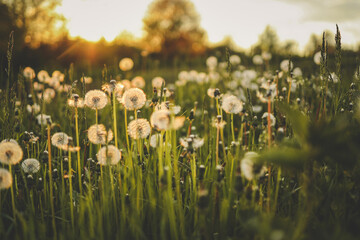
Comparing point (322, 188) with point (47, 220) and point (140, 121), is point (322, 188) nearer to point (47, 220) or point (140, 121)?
point (140, 121)

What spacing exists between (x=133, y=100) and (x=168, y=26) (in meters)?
39.5

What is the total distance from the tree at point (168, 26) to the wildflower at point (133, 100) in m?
38.0

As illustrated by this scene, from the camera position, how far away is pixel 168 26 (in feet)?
128

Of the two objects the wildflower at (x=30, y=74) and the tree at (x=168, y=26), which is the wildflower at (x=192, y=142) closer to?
the wildflower at (x=30, y=74)

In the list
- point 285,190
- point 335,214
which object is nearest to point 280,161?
point 335,214

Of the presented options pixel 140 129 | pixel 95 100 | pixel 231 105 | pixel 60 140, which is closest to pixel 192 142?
pixel 140 129

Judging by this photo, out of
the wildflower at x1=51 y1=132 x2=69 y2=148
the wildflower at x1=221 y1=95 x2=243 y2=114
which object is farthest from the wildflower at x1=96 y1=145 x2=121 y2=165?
the wildflower at x1=221 y1=95 x2=243 y2=114

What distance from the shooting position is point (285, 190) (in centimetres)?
158

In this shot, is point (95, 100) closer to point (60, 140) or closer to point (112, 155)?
point (60, 140)

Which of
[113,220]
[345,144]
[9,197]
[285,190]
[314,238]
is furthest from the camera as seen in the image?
[9,197]

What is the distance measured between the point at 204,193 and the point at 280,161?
356 mm

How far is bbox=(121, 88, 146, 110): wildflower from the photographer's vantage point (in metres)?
1.73

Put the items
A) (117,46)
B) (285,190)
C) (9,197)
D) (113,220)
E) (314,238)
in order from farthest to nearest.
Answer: (117,46) → (9,197) → (285,190) → (113,220) → (314,238)

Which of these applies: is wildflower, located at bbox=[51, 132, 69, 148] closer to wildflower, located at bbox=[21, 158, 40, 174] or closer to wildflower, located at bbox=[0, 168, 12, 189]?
wildflower, located at bbox=[21, 158, 40, 174]
